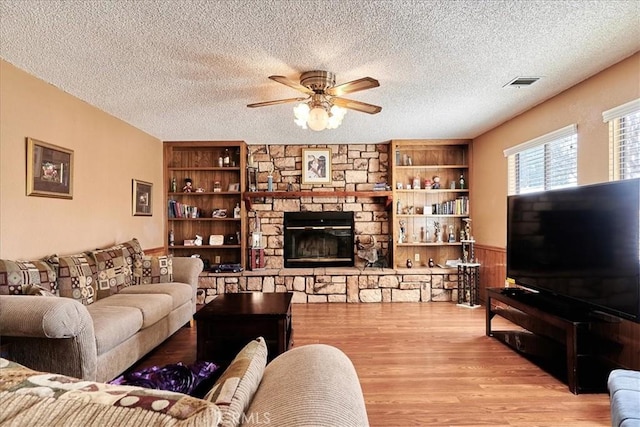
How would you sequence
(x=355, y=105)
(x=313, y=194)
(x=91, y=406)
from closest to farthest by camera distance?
(x=91, y=406) < (x=355, y=105) < (x=313, y=194)

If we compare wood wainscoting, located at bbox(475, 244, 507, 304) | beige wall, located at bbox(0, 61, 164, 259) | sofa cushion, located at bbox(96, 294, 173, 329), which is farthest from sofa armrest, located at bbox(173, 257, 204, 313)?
wood wainscoting, located at bbox(475, 244, 507, 304)

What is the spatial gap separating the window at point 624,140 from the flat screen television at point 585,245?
0.40 meters

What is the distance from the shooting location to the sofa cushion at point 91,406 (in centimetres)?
55

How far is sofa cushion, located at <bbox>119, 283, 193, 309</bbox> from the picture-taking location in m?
3.28

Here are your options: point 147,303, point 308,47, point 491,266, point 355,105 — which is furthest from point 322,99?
point 491,266

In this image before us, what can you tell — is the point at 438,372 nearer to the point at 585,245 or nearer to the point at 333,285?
the point at 585,245

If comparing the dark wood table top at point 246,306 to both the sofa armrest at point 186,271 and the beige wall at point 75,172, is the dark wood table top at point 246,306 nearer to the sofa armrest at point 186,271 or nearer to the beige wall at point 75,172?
the sofa armrest at point 186,271

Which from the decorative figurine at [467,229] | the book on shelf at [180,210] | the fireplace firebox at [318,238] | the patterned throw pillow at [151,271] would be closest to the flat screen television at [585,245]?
the decorative figurine at [467,229]

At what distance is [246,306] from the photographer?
110 inches

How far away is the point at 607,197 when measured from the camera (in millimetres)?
2309

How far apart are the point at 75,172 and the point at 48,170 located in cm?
36

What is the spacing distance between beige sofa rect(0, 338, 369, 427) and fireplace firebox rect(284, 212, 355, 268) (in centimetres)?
454

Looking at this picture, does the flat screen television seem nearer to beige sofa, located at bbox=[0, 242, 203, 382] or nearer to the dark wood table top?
the dark wood table top

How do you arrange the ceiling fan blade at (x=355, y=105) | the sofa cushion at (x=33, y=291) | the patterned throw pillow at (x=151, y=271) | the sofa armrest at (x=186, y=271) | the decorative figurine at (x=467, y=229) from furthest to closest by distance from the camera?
the decorative figurine at (x=467, y=229) → the sofa armrest at (x=186, y=271) → the patterned throw pillow at (x=151, y=271) → the ceiling fan blade at (x=355, y=105) → the sofa cushion at (x=33, y=291)
